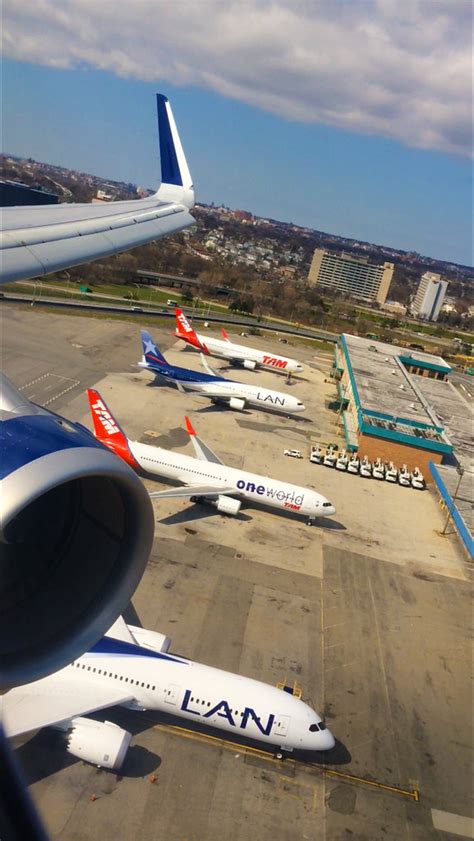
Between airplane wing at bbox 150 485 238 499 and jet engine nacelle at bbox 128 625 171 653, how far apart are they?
11.4 meters

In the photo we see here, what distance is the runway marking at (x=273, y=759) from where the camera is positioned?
19.6 meters

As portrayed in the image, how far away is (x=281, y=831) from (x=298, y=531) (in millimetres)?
18412

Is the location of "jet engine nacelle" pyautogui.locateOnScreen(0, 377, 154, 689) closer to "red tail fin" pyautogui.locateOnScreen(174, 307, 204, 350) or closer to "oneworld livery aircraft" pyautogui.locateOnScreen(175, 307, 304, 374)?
"oneworld livery aircraft" pyautogui.locateOnScreen(175, 307, 304, 374)

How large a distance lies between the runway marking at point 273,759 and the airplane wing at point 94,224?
49.8 feet

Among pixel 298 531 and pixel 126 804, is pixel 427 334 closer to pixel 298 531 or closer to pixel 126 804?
pixel 298 531

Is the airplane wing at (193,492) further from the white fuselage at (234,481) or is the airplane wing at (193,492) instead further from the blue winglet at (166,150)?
the blue winglet at (166,150)

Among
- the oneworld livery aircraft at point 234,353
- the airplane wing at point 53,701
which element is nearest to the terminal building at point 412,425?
the oneworld livery aircraft at point 234,353

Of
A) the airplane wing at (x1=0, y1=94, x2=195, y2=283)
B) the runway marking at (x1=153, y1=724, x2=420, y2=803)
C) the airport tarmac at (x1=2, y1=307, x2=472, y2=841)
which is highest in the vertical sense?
the airplane wing at (x1=0, y1=94, x2=195, y2=283)

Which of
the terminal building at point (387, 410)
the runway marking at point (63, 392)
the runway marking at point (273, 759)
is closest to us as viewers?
the runway marking at point (273, 759)

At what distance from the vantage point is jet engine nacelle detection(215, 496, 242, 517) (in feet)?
111

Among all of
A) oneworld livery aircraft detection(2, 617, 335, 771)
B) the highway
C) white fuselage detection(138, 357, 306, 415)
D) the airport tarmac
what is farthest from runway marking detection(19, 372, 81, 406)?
oneworld livery aircraft detection(2, 617, 335, 771)

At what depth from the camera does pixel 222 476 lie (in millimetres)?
35031

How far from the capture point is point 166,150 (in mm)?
22750

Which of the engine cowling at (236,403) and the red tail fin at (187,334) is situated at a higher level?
the red tail fin at (187,334)
